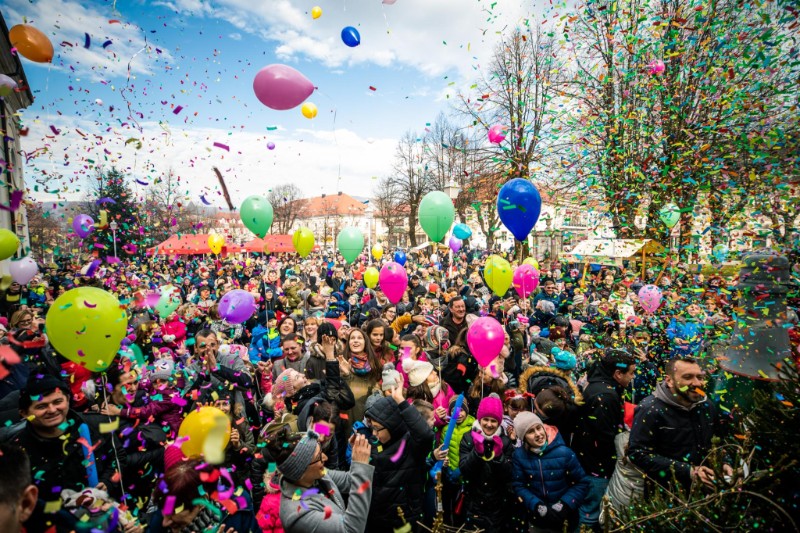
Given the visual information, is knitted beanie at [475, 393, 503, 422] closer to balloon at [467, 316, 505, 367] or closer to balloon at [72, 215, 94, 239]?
balloon at [467, 316, 505, 367]

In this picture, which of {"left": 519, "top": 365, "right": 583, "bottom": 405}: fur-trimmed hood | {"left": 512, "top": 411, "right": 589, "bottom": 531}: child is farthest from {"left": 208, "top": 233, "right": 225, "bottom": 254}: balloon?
{"left": 512, "top": 411, "right": 589, "bottom": 531}: child

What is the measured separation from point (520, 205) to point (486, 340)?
2051mm

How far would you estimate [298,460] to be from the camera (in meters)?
2.15

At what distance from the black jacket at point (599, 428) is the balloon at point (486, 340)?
0.90 m

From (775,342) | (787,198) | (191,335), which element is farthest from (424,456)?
(191,335)

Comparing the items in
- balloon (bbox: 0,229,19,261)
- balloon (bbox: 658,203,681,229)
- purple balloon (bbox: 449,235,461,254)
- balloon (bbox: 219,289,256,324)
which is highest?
balloon (bbox: 658,203,681,229)

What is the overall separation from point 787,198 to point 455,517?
3.78m

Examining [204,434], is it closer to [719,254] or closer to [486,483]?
[486,483]

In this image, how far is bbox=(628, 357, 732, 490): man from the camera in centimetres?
275

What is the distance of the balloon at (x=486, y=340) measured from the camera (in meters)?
3.80

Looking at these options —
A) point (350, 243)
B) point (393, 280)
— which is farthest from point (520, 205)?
point (350, 243)

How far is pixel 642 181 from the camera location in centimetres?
762

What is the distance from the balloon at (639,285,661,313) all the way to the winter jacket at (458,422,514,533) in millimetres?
4564

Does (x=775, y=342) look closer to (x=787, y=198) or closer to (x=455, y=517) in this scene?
(x=787, y=198)
